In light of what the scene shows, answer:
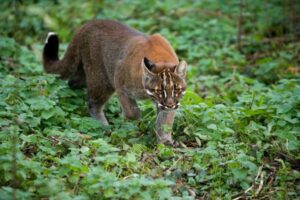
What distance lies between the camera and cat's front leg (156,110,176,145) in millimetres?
7551

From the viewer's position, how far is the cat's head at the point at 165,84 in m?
7.46

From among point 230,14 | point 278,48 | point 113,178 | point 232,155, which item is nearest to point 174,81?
point 232,155

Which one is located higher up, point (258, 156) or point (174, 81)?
point (174, 81)

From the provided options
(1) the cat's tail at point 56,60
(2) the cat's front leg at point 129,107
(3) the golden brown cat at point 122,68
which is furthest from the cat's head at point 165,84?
(1) the cat's tail at point 56,60

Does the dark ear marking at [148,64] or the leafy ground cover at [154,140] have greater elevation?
the dark ear marking at [148,64]

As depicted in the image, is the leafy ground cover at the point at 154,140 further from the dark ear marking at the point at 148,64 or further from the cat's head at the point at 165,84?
the dark ear marking at the point at 148,64

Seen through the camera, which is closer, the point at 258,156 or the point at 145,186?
the point at 145,186

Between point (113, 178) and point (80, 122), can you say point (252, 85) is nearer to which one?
point (80, 122)

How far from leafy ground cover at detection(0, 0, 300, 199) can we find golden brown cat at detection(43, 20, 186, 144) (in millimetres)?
259

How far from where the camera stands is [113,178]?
593 centimetres

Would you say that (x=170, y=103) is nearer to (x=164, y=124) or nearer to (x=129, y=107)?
(x=164, y=124)

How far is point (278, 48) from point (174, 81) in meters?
5.18

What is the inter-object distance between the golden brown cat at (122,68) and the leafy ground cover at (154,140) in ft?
0.85

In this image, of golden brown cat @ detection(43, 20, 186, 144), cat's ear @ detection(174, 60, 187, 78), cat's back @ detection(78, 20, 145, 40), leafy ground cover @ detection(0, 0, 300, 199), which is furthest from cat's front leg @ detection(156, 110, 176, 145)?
cat's back @ detection(78, 20, 145, 40)
